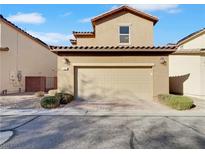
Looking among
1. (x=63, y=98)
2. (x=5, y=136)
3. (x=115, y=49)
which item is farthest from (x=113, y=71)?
(x=5, y=136)

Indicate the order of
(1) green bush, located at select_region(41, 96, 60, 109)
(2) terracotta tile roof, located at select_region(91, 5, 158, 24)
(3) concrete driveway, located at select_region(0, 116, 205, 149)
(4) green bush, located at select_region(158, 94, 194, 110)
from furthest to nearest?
(2) terracotta tile roof, located at select_region(91, 5, 158, 24), (1) green bush, located at select_region(41, 96, 60, 109), (4) green bush, located at select_region(158, 94, 194, 110), (3) concrete driveway, located at select_region(0, 116, 205, 149)

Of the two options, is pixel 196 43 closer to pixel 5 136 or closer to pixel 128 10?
pixel 128 10

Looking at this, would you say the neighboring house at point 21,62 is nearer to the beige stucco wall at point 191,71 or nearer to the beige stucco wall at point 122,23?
the beige stucco wall at point 122,23

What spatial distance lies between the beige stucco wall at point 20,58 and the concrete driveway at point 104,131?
10483mm

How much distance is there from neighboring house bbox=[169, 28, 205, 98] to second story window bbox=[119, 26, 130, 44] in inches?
141

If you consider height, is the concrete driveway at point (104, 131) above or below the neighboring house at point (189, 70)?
A: below

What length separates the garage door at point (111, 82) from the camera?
A: 14.2 m

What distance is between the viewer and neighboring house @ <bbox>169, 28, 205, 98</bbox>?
606 inches

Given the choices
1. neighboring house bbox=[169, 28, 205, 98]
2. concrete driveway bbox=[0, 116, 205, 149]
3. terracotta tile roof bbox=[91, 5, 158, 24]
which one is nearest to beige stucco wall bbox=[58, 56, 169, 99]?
neighboring house bbox=[169, 28, 205, 98]

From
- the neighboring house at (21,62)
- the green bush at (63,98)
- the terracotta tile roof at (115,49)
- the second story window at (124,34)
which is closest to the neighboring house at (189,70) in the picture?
the terracotta tile roof at (115,49)

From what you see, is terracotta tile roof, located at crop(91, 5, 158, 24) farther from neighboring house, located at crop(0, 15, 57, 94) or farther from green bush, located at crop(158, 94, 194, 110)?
green bush, located at crop(158, 94, 194, 110)

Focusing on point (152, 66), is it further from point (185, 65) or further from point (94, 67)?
point (185, 65)

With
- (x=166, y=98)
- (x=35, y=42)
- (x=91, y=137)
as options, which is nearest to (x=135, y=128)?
(x=91, y=137)
